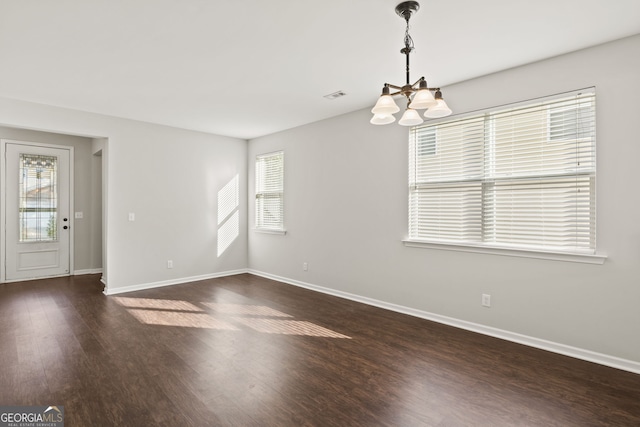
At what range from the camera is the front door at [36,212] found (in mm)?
5449

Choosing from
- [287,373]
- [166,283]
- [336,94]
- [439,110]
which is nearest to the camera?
[439,110]

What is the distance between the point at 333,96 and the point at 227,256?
3.66 m

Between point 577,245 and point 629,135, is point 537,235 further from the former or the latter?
point 629,135

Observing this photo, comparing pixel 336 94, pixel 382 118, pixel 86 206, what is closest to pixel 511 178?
pixel 382 118

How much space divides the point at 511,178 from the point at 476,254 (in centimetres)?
82

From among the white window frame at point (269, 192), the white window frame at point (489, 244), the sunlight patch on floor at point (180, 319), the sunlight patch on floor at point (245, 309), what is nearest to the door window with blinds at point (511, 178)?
the white window frame at point (489, 244)

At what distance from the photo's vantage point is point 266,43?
8.93 ft

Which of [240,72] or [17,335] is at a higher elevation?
[240,72]

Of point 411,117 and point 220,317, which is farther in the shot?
point 220,317

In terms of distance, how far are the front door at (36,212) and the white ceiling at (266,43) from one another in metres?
2.09

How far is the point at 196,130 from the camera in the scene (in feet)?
18.7

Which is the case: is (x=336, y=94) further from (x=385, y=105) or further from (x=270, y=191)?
(x=270, y=191)

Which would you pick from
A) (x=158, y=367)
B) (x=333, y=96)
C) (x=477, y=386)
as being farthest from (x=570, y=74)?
(x=158, y=367)

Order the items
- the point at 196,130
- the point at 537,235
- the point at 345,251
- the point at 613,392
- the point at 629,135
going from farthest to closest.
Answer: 1. the point at 196,130
2. the point at 345,251
3. the point at 537,235
4. the point at 629,135
5. the point at 613,392
